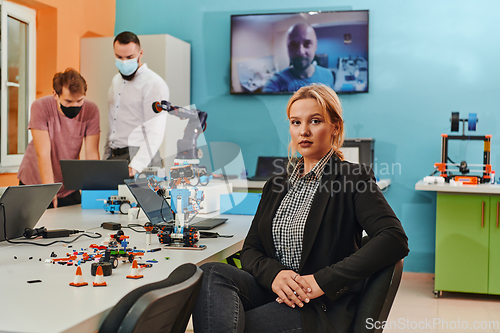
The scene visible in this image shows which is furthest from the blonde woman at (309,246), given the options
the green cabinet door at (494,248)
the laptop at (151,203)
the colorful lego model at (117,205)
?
the green cabinet door at (494,248)

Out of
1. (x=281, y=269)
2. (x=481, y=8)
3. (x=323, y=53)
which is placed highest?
(x=481, y=8)

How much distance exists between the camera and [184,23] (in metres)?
4.41

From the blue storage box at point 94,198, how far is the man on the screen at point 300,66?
2.02 metres

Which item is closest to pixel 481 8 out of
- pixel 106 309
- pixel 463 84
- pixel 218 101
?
pixel 463 84

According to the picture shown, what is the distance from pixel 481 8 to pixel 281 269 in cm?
337

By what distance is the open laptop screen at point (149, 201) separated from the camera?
1945mm

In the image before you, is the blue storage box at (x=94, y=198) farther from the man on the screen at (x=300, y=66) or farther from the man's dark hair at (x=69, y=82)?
the man on the screen at (x=300, y=66)

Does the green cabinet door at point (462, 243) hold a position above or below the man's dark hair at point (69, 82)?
below

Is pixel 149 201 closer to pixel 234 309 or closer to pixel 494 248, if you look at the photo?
pixel 234 309

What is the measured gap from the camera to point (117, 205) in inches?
95.1

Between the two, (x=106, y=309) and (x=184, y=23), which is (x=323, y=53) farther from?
(x=106, y=309)

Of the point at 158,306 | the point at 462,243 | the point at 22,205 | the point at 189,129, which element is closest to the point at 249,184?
the point at 189,129

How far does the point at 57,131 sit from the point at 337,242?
2443mm

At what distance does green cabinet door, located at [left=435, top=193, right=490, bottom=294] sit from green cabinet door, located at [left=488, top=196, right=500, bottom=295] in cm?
3
